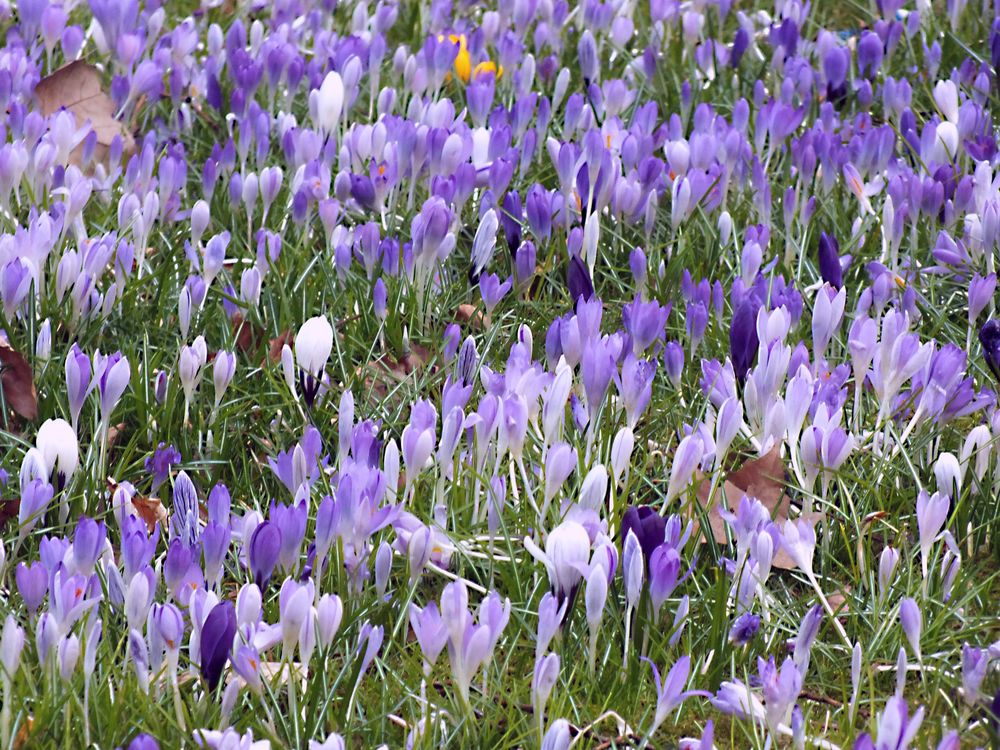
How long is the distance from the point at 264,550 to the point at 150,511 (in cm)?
54

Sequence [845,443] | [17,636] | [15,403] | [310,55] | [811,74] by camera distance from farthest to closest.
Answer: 1. [310,55]
2. [811,74]
3. [15,403]
4. [845,443]
5. [17,636]

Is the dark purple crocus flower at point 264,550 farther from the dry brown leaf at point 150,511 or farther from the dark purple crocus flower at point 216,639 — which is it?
the dry brown leaf at point 150,511

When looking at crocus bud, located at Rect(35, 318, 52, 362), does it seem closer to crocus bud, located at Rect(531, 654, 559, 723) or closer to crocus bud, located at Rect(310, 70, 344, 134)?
crocus bud, located at Rect(310, 70, 344, 134)

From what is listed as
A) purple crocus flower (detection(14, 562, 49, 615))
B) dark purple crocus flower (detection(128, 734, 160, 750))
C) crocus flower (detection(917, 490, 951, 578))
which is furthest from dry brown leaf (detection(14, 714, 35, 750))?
crocus flower (detection(917, 490, 951, 578))

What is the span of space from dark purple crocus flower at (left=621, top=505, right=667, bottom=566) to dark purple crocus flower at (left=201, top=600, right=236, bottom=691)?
0.57 meters

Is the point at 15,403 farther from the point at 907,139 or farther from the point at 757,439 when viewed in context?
the point at 907,139

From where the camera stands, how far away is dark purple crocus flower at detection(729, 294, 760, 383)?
242 cm

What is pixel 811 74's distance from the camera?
3.80 m

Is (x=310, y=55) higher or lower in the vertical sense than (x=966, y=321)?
higher

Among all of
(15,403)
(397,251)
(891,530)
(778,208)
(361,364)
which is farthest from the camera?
(778,208)

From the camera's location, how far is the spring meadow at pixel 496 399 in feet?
6.09

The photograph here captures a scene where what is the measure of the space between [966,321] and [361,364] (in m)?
1.34

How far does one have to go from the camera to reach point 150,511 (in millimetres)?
2369

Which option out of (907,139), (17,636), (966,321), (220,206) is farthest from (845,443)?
(220,206)
